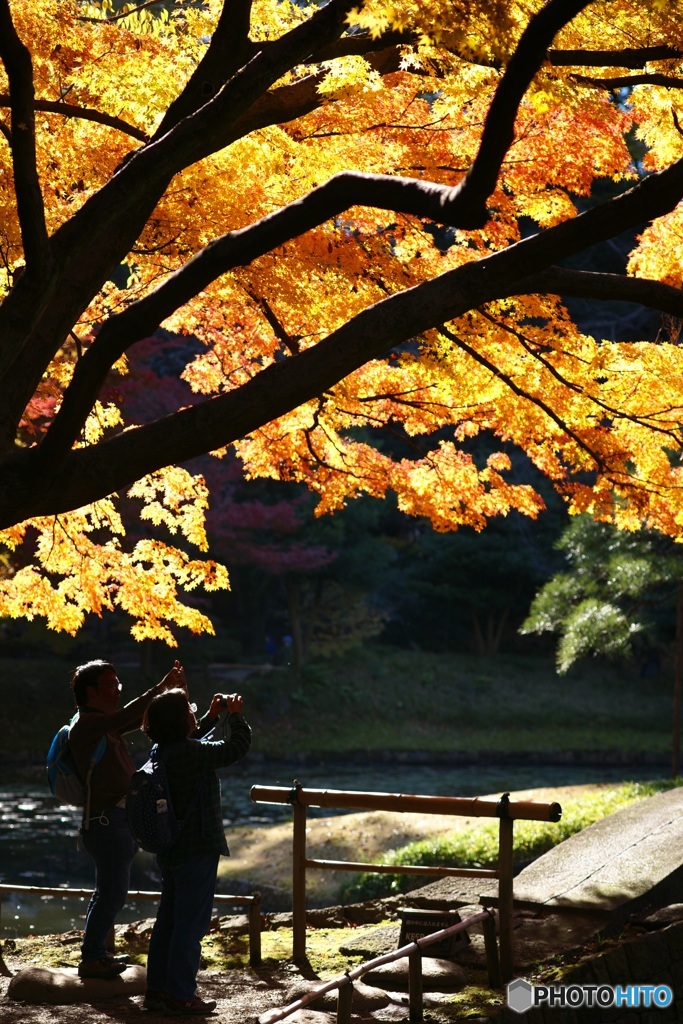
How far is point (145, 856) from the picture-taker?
44.9ft

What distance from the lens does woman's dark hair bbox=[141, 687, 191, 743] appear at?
4.56 m

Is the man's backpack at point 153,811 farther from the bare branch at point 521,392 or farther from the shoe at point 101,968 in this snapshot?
the bare branch at point 521,392

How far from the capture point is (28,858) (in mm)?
14195

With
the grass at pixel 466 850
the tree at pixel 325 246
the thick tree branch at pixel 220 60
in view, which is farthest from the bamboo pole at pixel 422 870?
the grass at pixel 466 850

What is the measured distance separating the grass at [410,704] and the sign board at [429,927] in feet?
55.9

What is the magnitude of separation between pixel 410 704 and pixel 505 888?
20.8 meters

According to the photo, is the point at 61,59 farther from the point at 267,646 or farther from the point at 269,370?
the point at 267,646

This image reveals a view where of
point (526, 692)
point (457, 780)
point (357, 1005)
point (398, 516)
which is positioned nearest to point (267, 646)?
point (398, 516)

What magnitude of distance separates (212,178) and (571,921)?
4759mm

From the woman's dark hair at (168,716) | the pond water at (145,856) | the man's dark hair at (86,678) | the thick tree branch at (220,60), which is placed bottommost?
the pond water at (145,856)

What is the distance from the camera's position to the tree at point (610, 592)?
1491 cm

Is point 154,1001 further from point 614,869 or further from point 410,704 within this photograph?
point 410,704

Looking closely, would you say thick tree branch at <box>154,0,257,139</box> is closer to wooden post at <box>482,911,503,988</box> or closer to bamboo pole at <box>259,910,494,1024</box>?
bamboo pole at <box>259,910,494,1024</box>

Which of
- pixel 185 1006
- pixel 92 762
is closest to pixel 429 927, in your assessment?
pixel 185 1006
